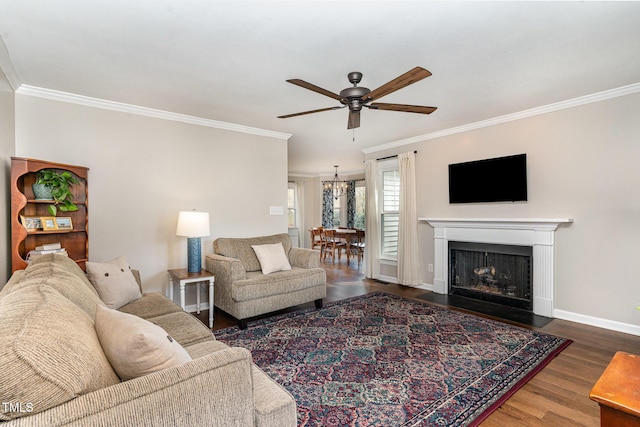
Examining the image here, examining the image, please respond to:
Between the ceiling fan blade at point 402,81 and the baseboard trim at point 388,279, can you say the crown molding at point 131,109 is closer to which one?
the ceiling fan blade at point 402,81

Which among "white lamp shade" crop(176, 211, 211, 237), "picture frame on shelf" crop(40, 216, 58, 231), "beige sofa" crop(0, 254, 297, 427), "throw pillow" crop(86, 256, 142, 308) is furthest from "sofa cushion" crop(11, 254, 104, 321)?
"white lamp shade" crop(176, 211, 211, 237)

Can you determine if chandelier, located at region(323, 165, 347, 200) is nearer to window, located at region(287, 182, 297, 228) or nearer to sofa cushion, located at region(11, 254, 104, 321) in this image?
window, located at region(287, 182, 297, 228)

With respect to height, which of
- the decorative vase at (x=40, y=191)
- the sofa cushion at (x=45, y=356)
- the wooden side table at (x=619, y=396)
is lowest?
the wooden side table at (x=619, y=396)

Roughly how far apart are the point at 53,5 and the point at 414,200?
452cm

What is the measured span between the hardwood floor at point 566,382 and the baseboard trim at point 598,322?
81mm

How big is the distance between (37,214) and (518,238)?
17.1 feet

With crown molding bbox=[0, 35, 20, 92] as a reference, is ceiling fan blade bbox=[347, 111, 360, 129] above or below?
below

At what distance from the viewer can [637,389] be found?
1177 millimetres

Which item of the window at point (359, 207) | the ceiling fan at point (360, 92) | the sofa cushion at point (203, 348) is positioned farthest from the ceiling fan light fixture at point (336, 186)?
the sofa cushion at point (203, 348)

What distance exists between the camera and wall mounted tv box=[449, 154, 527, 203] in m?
3.89

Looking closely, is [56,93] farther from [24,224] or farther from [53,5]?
[53,5]

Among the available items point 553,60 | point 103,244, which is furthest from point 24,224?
point 553,60

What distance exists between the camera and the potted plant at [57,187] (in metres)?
2.90

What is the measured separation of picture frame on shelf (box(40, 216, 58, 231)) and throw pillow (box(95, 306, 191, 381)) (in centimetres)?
241
